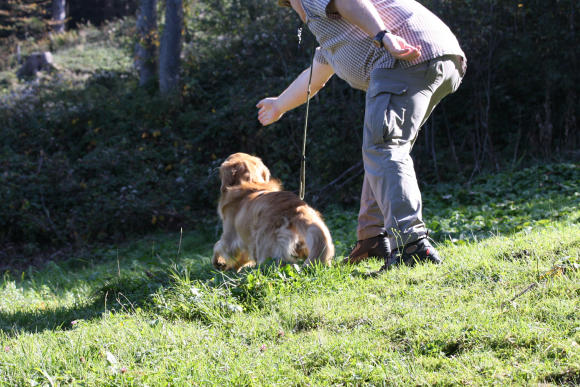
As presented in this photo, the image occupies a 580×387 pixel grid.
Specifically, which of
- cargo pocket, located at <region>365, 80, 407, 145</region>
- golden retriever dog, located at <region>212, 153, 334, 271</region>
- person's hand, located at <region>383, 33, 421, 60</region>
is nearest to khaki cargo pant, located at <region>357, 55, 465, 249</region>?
cargo pocket, located at <region>365, 80, 407, 145</region>

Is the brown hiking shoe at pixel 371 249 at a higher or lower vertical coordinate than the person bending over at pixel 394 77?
lower

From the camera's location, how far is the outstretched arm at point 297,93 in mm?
4539

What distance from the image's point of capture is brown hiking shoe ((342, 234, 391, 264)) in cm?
446

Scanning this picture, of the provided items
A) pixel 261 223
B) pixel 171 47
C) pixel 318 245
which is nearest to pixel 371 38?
pixel 318 245

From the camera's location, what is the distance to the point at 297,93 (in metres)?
4.62

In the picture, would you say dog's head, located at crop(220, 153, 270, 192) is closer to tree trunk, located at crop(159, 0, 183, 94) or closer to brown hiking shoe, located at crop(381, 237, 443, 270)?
brown hiking shoe, located at crop(381, 237, 443, 270)

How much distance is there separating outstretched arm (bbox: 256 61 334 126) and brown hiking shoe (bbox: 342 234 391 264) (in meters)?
1.22

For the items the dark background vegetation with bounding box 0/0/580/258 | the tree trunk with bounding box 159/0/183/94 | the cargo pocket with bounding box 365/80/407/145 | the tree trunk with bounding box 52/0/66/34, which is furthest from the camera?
the tree trunk with bounding box 52/0/66/34

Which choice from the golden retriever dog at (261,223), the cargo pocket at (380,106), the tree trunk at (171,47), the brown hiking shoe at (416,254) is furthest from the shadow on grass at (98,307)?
the tree trunk at (171,47)

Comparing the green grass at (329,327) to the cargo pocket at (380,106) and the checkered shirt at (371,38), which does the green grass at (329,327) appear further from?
the checkered shirt at (371,38)

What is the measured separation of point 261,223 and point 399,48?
1.98m

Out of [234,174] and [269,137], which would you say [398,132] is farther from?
[269,137]

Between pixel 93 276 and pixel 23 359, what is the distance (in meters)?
3.85

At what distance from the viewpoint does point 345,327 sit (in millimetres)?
3156
